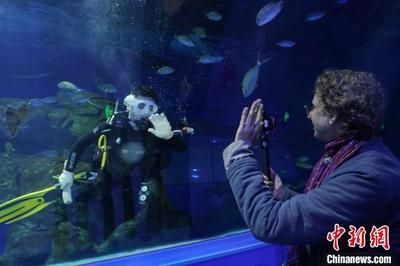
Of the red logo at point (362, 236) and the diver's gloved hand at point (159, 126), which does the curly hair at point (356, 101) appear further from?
the diver's gloved hand at point (159, 126)

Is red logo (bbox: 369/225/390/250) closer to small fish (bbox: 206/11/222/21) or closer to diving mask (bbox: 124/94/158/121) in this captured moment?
diving mask (bbox: 124/94/158/121)

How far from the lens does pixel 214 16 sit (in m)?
8.33

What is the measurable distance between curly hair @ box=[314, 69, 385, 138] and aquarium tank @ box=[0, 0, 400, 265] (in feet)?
2.08

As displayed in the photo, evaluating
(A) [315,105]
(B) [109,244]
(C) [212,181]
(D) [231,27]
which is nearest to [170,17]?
(D) [231,27]

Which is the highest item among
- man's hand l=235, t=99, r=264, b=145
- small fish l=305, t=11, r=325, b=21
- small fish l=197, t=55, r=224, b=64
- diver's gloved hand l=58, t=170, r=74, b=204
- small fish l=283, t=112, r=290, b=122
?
small fish l=305, t=11, r=325, b=21

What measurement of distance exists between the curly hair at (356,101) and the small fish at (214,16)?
7005mm

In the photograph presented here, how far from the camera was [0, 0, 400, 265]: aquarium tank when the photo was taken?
15.3 ft

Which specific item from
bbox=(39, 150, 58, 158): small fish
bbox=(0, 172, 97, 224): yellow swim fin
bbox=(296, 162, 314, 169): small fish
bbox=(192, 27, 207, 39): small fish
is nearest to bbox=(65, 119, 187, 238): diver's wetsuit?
bbox=(0, 172, 97, 224): yellow swim fin

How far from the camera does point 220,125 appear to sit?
27.7 ft

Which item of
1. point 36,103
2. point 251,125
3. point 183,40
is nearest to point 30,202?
point 36,103

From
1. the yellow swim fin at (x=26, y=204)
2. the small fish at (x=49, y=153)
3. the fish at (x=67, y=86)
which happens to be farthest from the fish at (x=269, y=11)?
the yellow swim fin at (x=26, y=204)

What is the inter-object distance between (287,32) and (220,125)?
12.8 ft

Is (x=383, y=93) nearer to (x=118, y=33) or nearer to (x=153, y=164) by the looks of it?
(x=153, y=164)

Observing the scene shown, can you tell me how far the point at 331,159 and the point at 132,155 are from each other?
364cm
